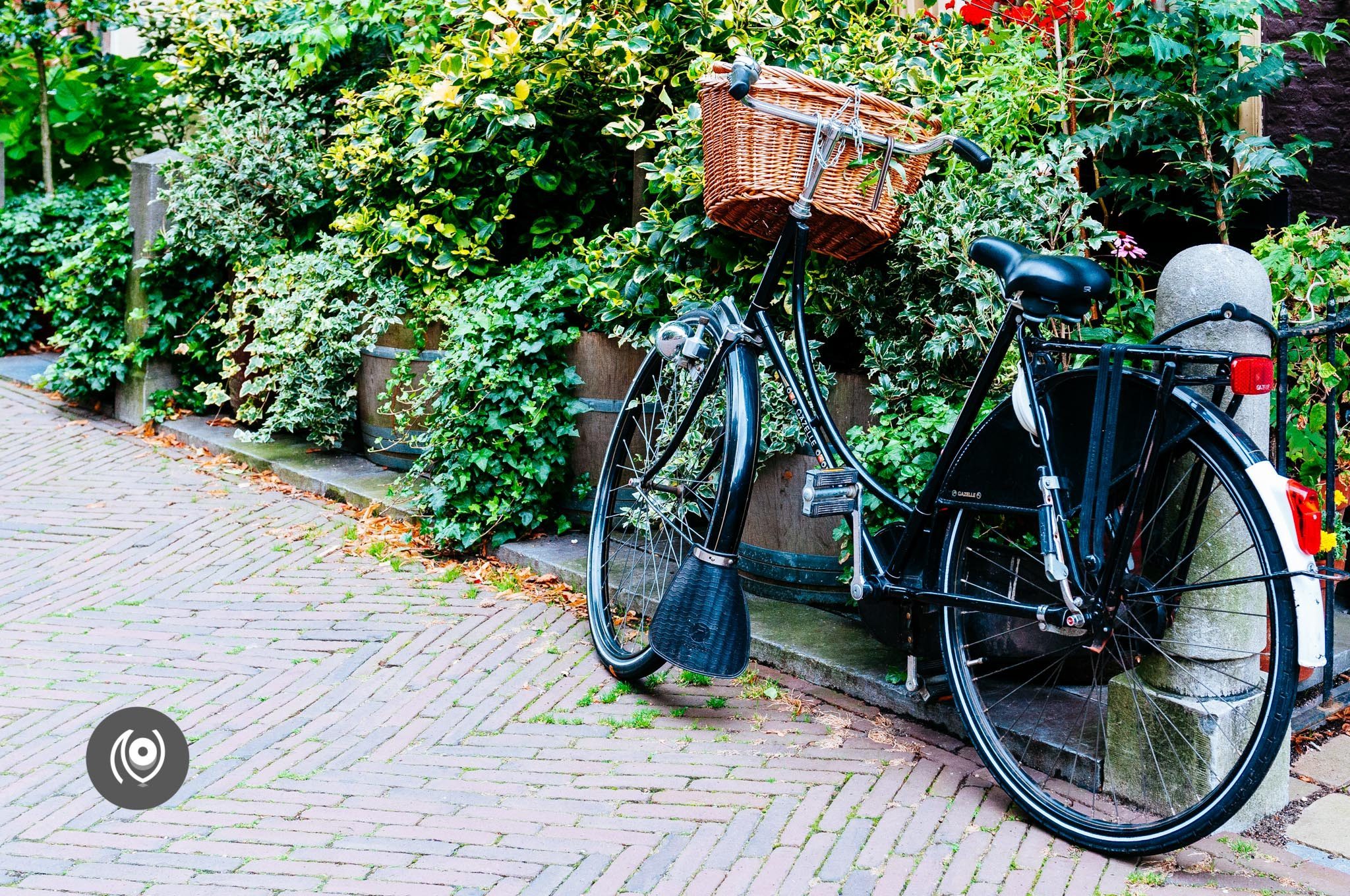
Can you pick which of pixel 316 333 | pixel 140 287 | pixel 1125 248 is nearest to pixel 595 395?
pixel 316 333

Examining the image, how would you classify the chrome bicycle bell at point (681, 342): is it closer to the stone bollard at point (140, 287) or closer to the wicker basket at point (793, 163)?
the wicker basket at point (793, 163)

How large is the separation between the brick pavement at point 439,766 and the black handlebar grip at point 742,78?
1.73 meters

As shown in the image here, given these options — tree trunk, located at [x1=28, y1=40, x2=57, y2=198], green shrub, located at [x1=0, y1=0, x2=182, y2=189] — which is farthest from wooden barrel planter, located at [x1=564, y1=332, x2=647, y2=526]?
tree trunk, located at [x1=28, y1=40, x2=57, y2=198]

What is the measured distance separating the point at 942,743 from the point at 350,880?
5.18 feet

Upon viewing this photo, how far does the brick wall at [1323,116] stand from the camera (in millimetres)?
4461

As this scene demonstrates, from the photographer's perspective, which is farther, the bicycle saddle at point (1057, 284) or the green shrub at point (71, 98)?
the green shrub at point (71, 98)

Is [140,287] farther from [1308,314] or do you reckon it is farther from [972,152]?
[1308,314]

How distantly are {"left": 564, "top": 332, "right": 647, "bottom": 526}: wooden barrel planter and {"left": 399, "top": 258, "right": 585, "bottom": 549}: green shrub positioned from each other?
0.05m

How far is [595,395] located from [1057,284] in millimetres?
2466

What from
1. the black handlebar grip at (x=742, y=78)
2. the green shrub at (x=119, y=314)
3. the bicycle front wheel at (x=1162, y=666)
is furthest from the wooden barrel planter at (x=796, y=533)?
the green shrub at (x=119, y=314)

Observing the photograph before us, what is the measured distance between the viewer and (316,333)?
573 cm

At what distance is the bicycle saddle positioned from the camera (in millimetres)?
2682

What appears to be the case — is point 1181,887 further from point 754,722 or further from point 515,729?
point 515,729

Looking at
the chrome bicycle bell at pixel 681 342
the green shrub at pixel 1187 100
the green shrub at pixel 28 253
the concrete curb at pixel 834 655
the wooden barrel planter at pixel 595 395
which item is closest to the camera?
the concrete curb at pixel 834 655
